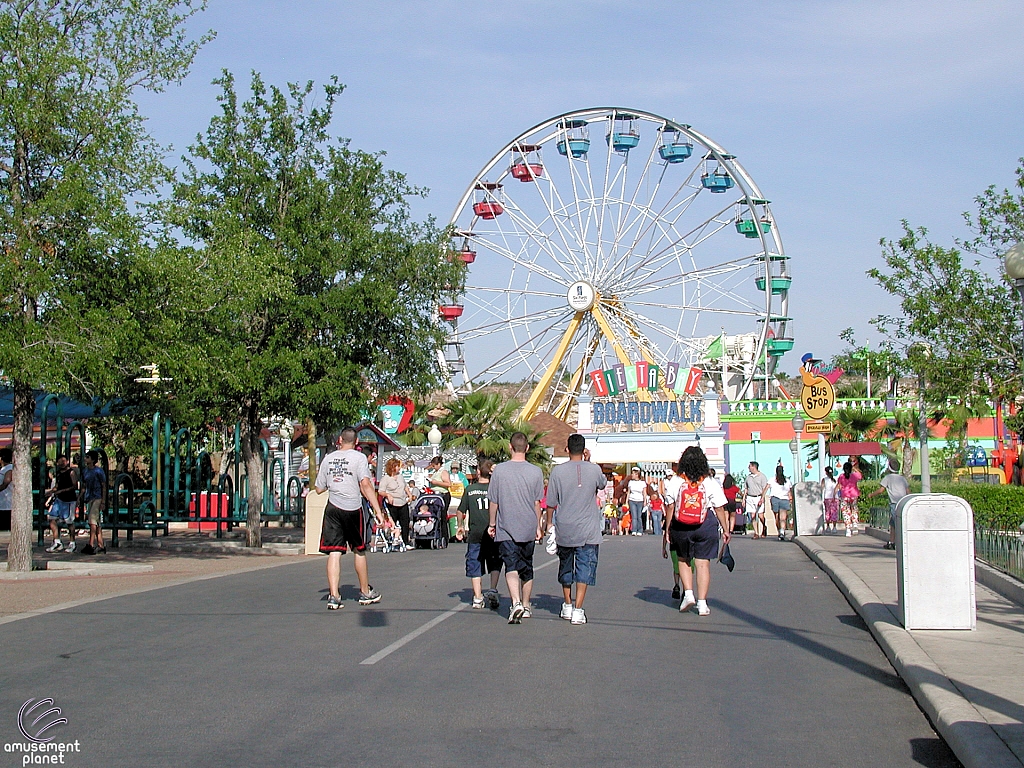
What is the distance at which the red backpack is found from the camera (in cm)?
1138

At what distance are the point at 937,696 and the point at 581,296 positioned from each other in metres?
41.4

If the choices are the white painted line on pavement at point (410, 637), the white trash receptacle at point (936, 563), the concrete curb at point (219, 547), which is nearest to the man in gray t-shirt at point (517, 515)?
the white painted line on pavement at point (410, 637)

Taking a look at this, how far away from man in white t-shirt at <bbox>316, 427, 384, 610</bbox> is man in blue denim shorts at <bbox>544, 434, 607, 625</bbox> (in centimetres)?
187

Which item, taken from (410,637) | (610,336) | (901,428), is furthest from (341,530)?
(610,336)

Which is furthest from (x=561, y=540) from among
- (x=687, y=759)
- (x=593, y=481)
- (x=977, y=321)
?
(x=977, y=321)

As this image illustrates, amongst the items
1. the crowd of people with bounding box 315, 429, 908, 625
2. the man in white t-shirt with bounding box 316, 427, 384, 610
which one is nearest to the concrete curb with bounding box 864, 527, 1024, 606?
the crowd of people with bounding box 315, 429, 908, 625

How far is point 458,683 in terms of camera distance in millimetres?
7781

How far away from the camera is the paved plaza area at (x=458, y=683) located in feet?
20.0

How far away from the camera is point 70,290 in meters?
15.8

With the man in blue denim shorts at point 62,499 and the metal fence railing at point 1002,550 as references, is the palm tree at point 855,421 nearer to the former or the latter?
the metal fence railing at point 1002,550

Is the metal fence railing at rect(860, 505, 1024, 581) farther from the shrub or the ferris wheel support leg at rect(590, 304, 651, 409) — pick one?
the ferris wheel support leg at rect(590, 304, 651, 409)

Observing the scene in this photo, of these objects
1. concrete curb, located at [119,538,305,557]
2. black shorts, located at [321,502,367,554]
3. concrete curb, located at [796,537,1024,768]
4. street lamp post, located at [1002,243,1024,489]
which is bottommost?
concrete curb, located at [119,538,305,557]

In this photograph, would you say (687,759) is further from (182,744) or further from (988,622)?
(988,622)

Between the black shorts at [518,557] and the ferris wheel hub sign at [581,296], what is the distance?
3697 cm
